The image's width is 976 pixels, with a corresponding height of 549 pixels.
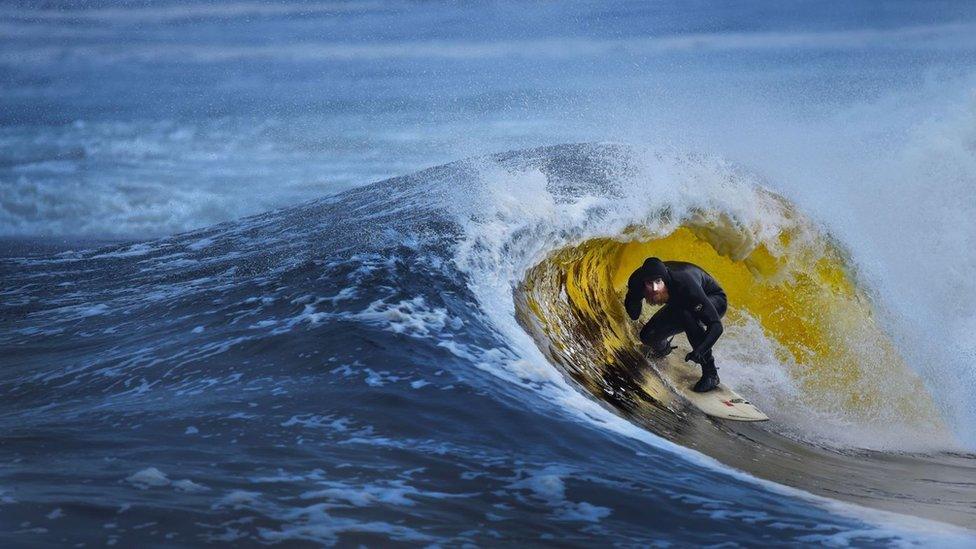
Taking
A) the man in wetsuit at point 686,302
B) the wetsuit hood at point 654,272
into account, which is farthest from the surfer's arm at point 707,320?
the wetsuit hood at point 654,272

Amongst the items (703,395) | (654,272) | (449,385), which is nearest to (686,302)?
(654,272)

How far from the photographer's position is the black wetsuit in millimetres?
5043

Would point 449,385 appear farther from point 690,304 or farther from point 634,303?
point 690,304

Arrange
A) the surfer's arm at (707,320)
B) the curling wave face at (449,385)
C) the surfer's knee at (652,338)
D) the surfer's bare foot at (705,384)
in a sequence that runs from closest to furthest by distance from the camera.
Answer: the curling wave face at (449,385) → the surfer's arm at (707,320) → the surfer's bare foot at (705,384) → the surfer's knee at (652,338)

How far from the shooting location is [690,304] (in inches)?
201

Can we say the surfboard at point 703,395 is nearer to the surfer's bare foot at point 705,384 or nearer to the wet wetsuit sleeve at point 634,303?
the surfer's bare foot at point 705,384

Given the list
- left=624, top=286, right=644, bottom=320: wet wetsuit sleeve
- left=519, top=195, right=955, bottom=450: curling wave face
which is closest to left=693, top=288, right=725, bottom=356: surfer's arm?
left=624, top=286, right=644, bottom=320: wet wetsuit sleeve

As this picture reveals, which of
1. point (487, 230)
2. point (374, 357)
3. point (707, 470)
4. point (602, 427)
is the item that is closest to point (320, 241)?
point (487, 230)

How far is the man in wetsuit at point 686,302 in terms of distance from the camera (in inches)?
198

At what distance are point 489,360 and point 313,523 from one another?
69.0 inches

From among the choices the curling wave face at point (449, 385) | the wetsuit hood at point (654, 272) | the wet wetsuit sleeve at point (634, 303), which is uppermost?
the wetsuit hood at point (654, 272)

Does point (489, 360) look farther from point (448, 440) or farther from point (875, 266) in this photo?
point (875, 266)

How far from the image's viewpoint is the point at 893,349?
6184 millimetres

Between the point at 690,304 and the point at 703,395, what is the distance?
56 centimetres
